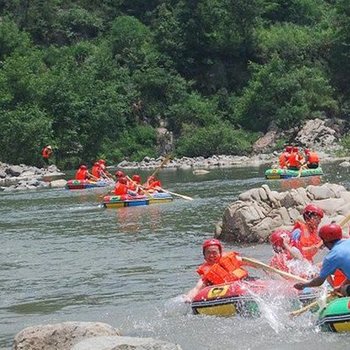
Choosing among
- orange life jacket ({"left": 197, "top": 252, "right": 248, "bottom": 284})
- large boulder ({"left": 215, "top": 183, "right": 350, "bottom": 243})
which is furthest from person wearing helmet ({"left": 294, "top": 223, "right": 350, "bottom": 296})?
large boulder ({"left": 215, "top": 183, "right": 350, "bottom": 243})

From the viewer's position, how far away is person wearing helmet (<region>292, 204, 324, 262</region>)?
11.5m

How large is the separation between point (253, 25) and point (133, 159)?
517 inches

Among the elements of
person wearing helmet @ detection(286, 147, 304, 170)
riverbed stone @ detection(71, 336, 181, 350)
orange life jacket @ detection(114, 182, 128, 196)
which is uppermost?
riverbed stone @ detection(71, 336, 181, 350)

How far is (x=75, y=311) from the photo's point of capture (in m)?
11.8

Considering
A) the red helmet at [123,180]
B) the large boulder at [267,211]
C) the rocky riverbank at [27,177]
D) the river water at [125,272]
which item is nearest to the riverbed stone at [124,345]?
the river water at [125,272]

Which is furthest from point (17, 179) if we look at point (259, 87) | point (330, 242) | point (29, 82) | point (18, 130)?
point (330, 242)

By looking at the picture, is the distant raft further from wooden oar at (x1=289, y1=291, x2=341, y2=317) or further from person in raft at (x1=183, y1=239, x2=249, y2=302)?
wooden oar at (x1=289, y1=291, x2=341, y2=317)

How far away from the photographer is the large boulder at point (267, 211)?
16.8 m

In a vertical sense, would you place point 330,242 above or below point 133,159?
above

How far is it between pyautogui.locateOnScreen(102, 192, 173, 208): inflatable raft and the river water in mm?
394

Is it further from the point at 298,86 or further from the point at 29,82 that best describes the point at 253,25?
the point at 29,82

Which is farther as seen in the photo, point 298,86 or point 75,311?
point 298,86

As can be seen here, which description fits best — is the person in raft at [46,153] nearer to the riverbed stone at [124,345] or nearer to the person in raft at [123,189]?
the person in raft at [123,189]

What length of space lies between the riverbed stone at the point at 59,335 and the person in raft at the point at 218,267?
7.55ft
